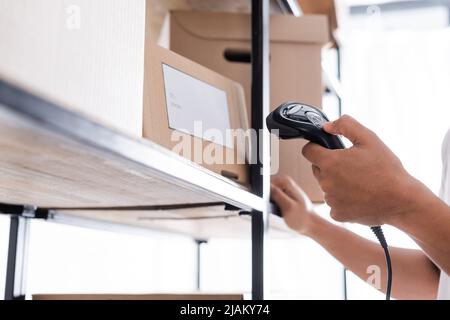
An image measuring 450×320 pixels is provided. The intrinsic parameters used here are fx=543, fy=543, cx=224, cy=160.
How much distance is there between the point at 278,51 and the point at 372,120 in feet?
3.55

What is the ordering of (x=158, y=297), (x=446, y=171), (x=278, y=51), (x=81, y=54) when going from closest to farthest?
(x=81, y=54) < (x=158, y=297) < (x=446, y=171) < (x=278, y=51)

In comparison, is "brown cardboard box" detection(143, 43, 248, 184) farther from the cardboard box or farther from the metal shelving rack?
the cardboard box

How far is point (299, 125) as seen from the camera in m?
0.85

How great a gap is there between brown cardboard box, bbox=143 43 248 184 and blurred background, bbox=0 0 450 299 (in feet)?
3.29

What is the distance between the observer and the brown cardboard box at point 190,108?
791 mm

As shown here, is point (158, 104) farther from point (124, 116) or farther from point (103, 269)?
point (103, 269)

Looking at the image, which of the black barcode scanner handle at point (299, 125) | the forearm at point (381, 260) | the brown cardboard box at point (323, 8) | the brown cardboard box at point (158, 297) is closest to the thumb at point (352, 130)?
the black barcode scanner handle at point (299, 125)

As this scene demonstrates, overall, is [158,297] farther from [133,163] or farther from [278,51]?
[278,51]

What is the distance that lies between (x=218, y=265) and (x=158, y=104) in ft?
5.21

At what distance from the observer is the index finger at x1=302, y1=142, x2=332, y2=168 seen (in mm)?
866

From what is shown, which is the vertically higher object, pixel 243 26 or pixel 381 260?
pixel 243 26

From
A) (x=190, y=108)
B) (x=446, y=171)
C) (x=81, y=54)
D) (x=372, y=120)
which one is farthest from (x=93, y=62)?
(x=372, y=120)

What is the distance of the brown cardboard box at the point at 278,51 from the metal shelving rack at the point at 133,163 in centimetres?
17

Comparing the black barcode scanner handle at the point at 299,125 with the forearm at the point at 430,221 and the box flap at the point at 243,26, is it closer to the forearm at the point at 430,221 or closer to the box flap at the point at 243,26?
the forearm at the point at 430,221
